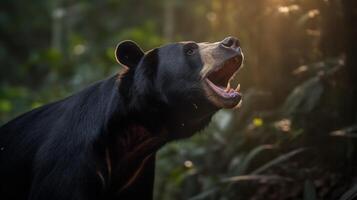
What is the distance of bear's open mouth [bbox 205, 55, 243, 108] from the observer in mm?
5146

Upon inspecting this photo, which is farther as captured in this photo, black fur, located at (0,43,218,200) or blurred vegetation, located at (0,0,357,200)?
blurred vegetation, located at (0,0,357,200)

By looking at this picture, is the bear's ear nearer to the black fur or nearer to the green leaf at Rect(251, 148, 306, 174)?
the black fur

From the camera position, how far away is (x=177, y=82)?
5469 millimetres

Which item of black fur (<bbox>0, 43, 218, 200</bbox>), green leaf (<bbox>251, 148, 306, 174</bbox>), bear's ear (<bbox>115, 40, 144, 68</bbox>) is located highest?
bear's ear (<bbox>115, 40, 144, 68</bbox>)

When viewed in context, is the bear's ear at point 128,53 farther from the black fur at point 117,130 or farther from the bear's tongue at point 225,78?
the bear's tongue at point 225,78

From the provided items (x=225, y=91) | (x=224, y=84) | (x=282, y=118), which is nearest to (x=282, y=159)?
(x=282, y=118)

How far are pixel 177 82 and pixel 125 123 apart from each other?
0.47 meters

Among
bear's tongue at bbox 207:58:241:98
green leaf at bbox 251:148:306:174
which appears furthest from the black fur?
green leaf at bbox 251:148:306:174

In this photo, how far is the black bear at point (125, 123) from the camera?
5.23 metres

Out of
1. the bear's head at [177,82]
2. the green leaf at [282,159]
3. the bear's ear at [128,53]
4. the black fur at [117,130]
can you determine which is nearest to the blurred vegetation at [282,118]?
the green leaf at [282,159]

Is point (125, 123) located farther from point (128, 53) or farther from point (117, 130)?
point (128, 53)

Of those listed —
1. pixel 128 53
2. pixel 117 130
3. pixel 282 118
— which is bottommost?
pixel 282 118

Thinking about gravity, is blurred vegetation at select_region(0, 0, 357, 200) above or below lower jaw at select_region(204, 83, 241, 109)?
below

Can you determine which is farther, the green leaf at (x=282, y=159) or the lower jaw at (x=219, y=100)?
the green leaf at (x=282, y=159)
